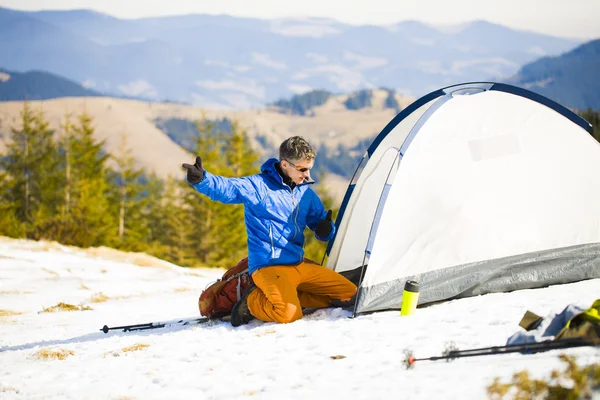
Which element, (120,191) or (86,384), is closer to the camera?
(86,384)

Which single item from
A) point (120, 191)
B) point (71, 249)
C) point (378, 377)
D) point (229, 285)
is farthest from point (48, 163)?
point (378, 377)

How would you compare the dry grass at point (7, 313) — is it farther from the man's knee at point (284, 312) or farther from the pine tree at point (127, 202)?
the pine tree at point (127, 202)

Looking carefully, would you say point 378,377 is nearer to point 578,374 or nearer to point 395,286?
point 578,374

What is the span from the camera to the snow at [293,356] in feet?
13.1

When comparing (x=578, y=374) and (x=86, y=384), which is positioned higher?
(x=578, y=374)

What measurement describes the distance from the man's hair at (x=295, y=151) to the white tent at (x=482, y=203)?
0.93 metres

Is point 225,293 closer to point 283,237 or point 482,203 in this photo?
point 283,237

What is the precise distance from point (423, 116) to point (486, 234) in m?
1.47

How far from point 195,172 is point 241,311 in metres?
1.70

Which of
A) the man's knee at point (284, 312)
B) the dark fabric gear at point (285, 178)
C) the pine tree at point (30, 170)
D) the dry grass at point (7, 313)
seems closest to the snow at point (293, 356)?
the man's knee at point (284, 312)

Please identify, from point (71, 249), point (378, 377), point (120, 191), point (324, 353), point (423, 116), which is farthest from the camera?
point (120, 191)

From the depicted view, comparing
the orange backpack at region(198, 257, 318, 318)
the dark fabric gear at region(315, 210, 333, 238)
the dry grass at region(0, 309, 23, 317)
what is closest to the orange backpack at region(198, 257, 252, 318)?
the orange backpack at region(198, 257, 318, 318)

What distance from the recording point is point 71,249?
1519cm

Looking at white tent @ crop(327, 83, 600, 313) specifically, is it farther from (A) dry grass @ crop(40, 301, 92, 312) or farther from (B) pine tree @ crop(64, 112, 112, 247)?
(B) pine tree @ crop(64, 112, 112, 247)
